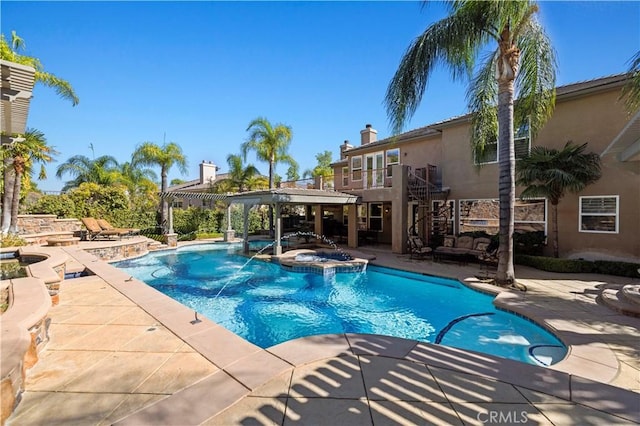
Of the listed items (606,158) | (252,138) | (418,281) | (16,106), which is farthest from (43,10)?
(606,158)

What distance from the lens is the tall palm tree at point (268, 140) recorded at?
2036 centimetres

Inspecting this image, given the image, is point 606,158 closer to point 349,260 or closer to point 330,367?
point 349,260

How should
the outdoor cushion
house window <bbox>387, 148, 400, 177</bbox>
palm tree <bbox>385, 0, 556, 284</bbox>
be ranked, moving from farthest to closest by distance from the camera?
house window <bbox>387, 148, 400, 177</bbox> < the outdoor cushion < palm tree <bbox>385, 0, 556, 284</bbox>

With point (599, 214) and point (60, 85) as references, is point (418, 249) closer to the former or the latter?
point (599, 214)

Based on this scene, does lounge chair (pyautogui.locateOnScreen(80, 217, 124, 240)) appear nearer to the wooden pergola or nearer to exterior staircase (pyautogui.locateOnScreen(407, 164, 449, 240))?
the wooden pergola

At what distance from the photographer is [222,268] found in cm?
1269

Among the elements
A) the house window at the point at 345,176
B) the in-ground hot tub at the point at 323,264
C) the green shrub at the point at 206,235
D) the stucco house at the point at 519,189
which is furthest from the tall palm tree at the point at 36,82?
the stucco house at the point at 519,189

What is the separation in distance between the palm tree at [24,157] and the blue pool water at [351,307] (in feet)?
25.2

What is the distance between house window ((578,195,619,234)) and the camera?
33.3 ft

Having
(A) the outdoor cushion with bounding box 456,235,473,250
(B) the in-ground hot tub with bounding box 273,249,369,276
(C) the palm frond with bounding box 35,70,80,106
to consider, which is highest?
(C) the palm frond with bounding box 35,70,80,106

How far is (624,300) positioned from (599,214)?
18.2ft

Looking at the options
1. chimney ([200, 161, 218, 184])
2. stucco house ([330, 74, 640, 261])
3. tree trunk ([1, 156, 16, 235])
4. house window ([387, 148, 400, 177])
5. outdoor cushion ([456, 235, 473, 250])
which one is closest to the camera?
stucco house ([330, 74, 640, 261])

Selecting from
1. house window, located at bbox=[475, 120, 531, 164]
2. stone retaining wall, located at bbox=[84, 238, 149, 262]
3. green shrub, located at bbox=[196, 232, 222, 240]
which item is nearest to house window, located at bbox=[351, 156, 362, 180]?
house window, located at bbox=[475, 120, 531, 164]

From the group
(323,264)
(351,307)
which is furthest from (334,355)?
(323,264)
